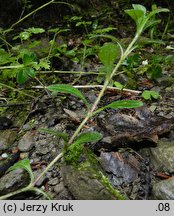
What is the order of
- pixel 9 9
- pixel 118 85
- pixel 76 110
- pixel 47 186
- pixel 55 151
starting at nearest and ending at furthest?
pixel 47 186 < pixel 55 151 < pixel 76 110 < pixel 118 85 < pixel 9 9

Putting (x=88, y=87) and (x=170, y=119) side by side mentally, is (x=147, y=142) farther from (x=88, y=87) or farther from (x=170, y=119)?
(x=88, y=87)

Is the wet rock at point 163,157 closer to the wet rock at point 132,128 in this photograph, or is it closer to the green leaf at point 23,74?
the wet rock at point 132,128

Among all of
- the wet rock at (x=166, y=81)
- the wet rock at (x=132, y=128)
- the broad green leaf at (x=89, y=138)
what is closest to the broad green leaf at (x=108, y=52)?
the broad green leaf at (x=89, y=138)

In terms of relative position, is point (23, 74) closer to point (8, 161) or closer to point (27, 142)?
point (27, 142)

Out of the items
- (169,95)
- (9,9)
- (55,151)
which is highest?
(9,9)

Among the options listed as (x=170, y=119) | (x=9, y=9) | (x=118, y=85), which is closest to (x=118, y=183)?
(x=170, y=119)

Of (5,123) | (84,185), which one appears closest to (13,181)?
(84,185)
